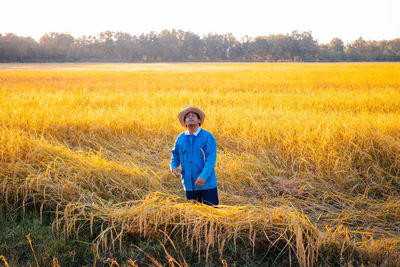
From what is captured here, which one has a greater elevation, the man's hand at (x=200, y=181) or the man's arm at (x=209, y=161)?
the man's arm at (x=209, y=161)

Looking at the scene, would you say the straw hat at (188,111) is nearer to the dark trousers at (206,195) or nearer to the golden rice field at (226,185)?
the dark trousers at (206,195)

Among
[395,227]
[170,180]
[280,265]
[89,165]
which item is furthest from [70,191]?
[395,227]

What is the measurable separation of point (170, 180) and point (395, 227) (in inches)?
87.6

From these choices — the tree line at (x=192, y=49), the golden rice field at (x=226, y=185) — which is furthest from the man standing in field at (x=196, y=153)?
the tree line at (x=192, y=49)

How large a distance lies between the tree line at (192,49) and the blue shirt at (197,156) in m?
64.2

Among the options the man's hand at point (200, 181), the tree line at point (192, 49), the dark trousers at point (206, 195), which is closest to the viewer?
the man's hand at point (200, 181)

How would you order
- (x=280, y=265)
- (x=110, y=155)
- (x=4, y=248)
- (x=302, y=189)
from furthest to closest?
(x=110, y=155)
(x=302, y=189)
(x=4, y=248)
(x=280, y=265)

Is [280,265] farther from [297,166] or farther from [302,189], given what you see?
[297,166]

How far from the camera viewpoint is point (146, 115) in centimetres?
510

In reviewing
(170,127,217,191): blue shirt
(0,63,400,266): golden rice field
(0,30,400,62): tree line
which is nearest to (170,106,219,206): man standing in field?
(170,127,217,191): blue shirt

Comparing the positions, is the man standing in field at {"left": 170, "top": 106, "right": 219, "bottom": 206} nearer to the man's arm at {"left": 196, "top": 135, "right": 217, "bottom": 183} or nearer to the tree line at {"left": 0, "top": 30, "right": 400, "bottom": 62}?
the man's arm at {"left": 196, "top": 135, "right": 217, "bottom": 183}

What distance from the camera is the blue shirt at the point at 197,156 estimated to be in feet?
6.98

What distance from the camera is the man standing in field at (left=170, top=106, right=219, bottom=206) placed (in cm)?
210

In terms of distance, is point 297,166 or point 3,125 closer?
point 297,166
